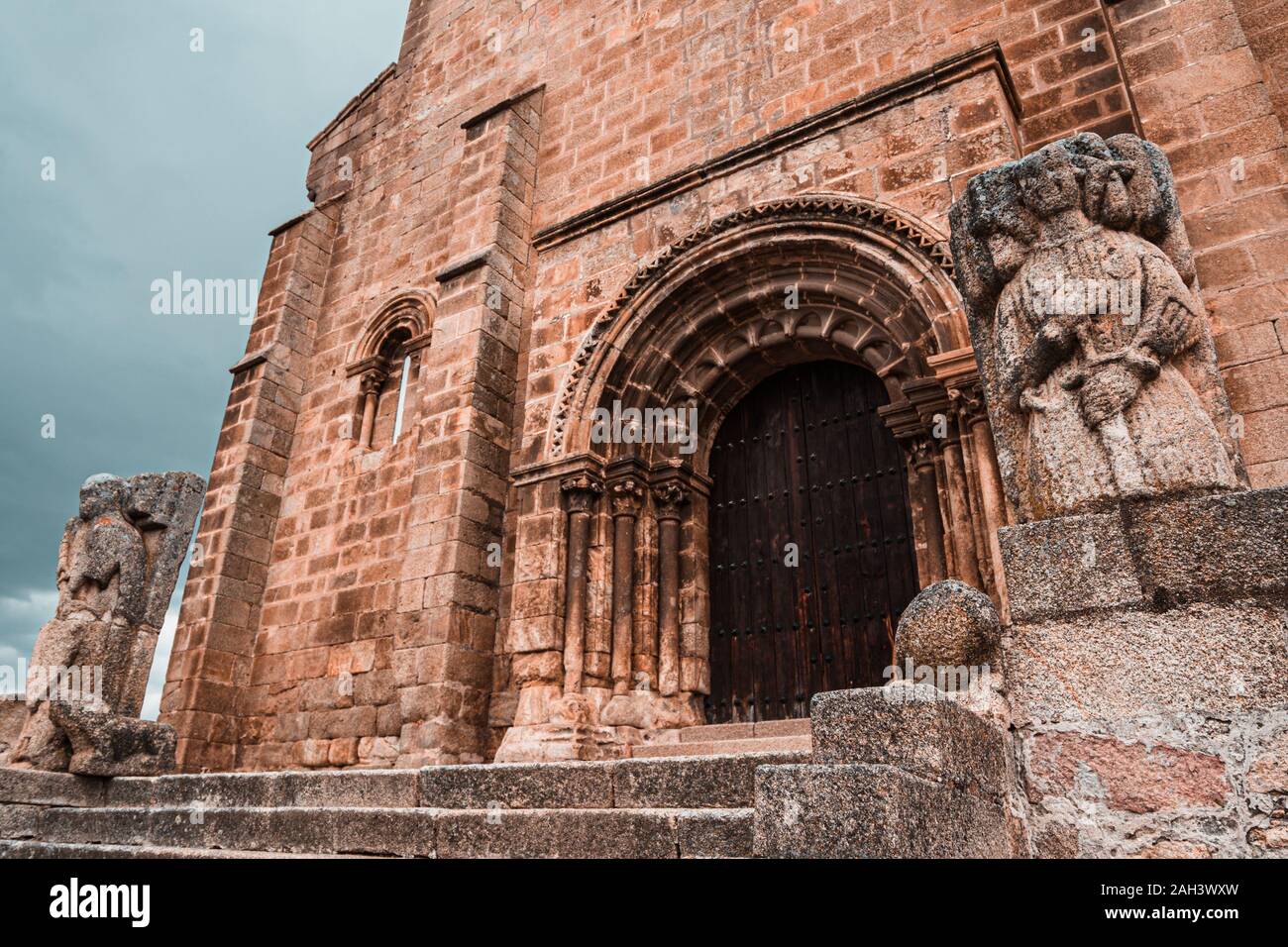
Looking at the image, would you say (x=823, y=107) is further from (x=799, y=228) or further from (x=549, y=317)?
(x=549, y=317)

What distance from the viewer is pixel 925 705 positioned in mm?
2398

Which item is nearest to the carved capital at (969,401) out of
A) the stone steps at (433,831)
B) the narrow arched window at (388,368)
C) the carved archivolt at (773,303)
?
the carved archivolt at (773,303)

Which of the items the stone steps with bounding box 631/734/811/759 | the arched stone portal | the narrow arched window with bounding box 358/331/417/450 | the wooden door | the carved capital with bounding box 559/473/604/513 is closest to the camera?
the stone steps with bounding box 631/734/811/759

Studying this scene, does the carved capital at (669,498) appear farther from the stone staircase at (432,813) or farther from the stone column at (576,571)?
the stone staircase at (432,813)

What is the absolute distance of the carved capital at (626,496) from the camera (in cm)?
683

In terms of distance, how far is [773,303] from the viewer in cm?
688

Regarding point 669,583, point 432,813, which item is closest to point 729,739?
point 669,583

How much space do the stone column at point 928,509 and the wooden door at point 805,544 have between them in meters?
0.51

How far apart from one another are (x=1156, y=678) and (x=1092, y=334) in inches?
47.9

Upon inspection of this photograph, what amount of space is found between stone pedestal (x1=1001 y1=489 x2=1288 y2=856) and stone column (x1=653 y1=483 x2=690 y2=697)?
3942 mm

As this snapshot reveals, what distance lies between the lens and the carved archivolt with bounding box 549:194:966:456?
19.2 ft

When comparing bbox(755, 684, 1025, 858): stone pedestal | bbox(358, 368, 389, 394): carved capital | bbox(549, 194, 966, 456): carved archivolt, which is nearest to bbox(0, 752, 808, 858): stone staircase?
bbox(755, 684, 1025, 858): stone pedestal

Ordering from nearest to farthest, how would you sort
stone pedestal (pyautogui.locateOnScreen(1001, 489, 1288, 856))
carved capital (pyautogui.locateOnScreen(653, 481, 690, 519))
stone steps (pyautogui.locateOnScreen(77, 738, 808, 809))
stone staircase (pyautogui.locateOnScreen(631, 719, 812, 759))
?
stone pedestal (pyautogui.locateOnScreen(1001, 489, 1288, 856)) < stone steps (pyautogui.locateOnScreen(77, 738, 808, 809)) < stone staircase (pyautogui.locateOnScreen(631, 719, 812, 759)) < carved capital (pyautogui.locateOnScreen(653, 481, 690, 519))

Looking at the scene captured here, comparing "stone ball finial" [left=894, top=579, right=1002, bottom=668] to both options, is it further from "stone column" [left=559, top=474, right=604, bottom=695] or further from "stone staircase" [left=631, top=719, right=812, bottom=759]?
"stone column" [left=559, top=474, right=604, bottom=695]
